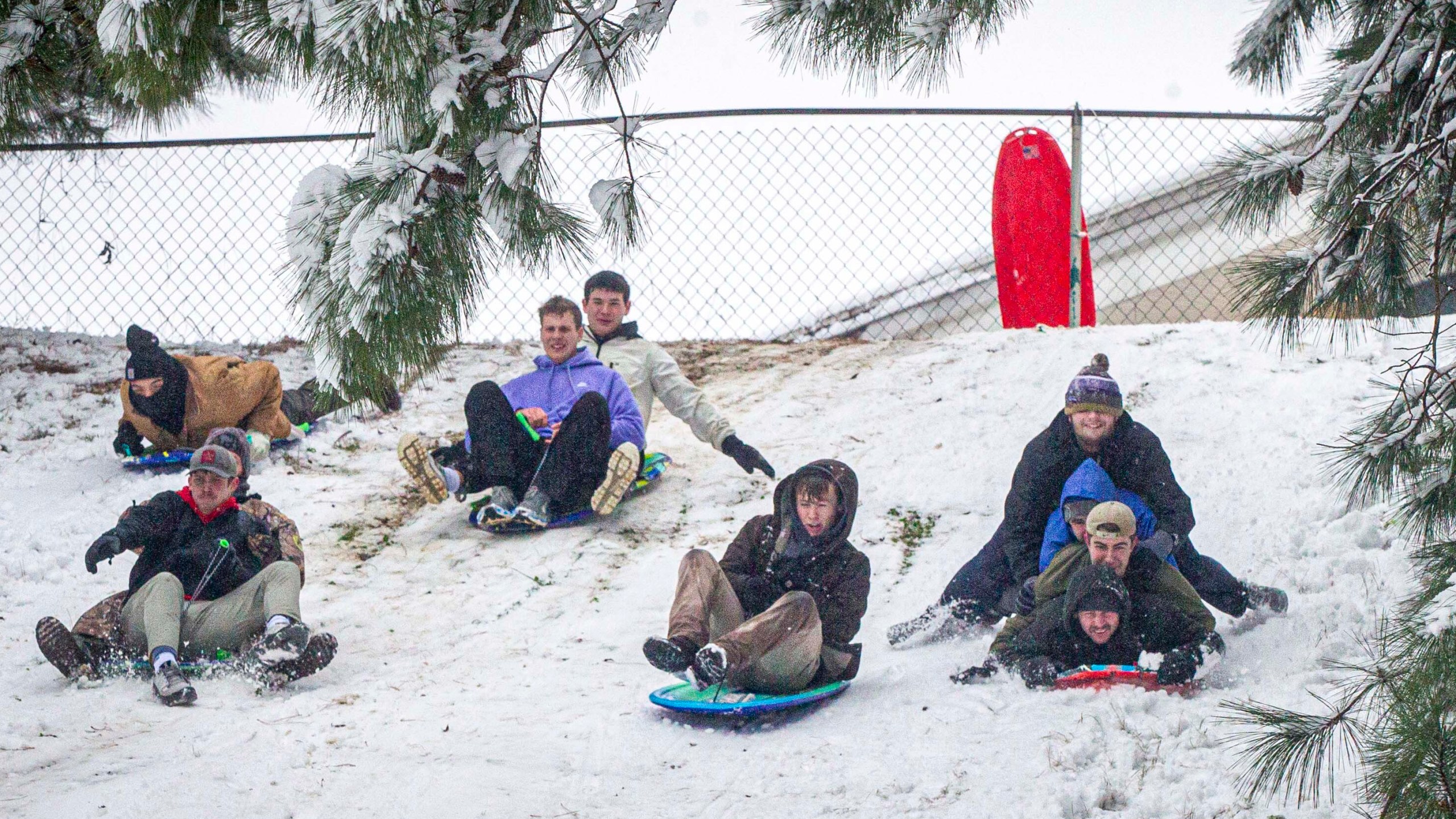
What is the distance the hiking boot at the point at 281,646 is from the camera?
3.81 meters

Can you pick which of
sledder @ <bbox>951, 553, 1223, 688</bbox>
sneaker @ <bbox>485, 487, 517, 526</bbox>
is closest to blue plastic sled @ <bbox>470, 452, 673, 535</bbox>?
sneaker @ <bbox>485, 487, 517, 526</bbox>

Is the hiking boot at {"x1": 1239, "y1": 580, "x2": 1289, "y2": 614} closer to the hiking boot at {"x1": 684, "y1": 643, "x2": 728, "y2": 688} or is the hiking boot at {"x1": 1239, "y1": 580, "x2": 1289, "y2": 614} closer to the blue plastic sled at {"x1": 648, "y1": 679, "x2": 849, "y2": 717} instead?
the blue plastic sled at {"x1": 648, "y1": 679, "x2": 849, "y2": 717}

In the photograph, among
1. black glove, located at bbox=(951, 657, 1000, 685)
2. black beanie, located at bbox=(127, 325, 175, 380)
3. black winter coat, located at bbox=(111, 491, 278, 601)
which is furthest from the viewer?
black beanie, located at bbox=(127, 325, 175, 380)

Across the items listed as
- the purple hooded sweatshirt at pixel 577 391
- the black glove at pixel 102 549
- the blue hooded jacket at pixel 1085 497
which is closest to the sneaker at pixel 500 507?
the purple hooded sweatshirt at pixel 577 391

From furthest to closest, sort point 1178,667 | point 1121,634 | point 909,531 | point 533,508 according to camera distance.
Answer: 1. point 533,508
2. point 909,531
3. point 1121,634
4. point 1178,667

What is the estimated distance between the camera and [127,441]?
604 cm

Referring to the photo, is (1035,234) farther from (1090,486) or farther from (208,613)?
(208,613)

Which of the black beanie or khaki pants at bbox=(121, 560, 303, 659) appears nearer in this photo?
khaki pants at bbox=(121, 560, 303, 659)

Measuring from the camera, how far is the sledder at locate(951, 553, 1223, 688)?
330cm

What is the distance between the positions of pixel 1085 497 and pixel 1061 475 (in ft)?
0.57

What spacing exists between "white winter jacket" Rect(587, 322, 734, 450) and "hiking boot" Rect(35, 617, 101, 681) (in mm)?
2526

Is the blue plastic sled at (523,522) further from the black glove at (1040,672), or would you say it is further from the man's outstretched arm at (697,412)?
the black glove at (1040,672)

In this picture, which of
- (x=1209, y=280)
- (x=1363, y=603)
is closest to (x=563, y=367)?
(x=1363, y=603)

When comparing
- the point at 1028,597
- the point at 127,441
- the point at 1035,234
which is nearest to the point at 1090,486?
the point at 1028,597
